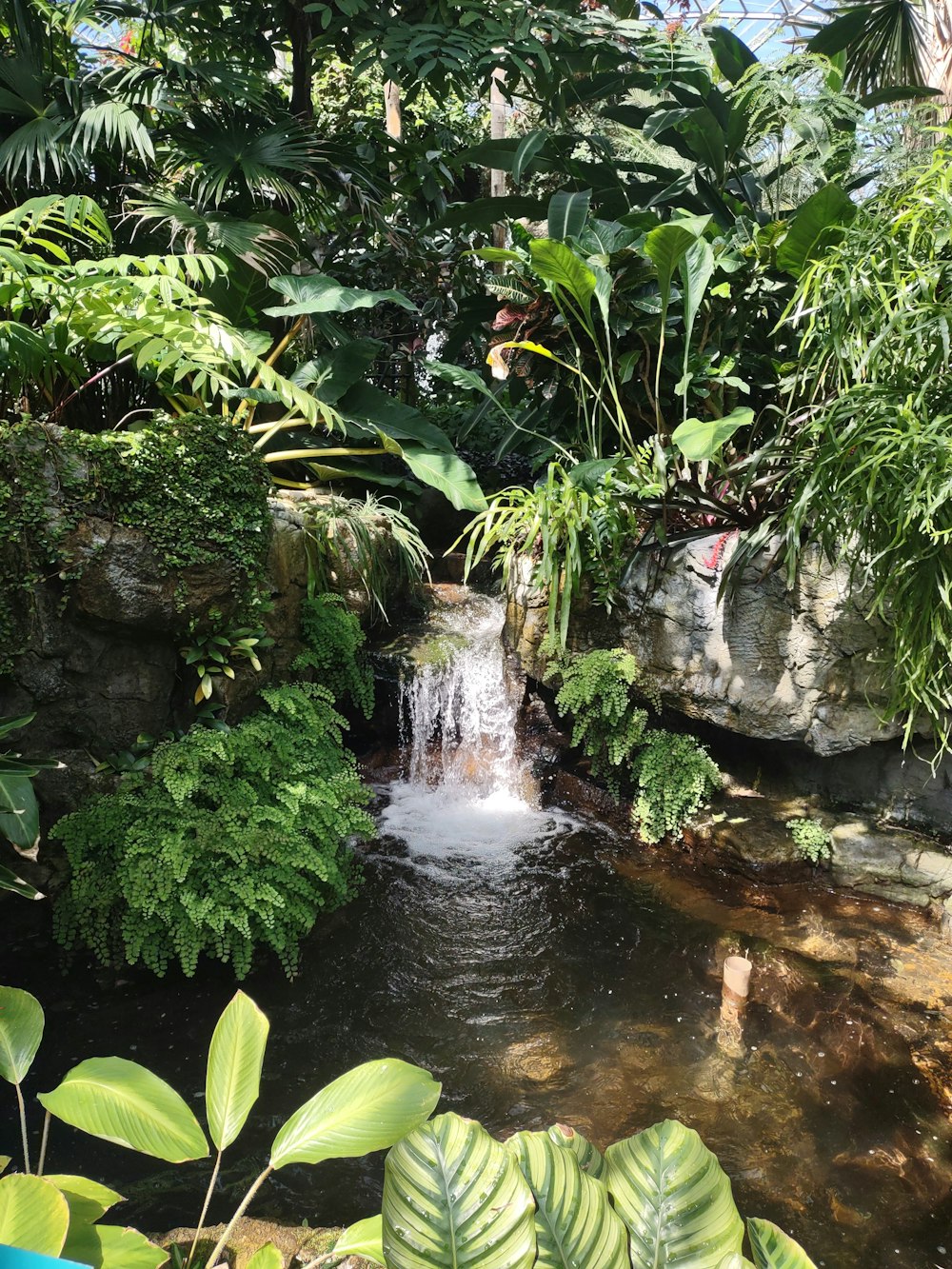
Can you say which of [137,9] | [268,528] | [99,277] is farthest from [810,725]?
[137,9]

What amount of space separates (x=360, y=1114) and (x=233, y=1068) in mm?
215

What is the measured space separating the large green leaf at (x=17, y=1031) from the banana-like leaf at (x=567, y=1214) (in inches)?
32.0

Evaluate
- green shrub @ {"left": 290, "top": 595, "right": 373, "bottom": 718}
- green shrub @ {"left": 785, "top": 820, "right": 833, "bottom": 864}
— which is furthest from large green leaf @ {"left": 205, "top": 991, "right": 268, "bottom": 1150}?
green shrub @ {"left": 785, "top": 820, "right": 833, "bottom": 864}

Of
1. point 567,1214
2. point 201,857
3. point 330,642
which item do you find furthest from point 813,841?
point 567,1214

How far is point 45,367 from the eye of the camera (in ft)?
11.9

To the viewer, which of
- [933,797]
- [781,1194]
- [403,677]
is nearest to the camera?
[781,1194]

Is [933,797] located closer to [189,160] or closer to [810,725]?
[810,725]

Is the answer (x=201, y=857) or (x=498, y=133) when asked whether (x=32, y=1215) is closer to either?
(x=201, y=857)

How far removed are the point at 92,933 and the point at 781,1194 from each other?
2570 mm

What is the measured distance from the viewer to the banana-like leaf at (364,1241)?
3.70 feet

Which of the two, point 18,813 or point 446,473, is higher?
point 446,473

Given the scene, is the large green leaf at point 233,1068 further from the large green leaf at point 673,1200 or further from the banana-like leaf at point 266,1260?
the large green leaf at point 673,1200

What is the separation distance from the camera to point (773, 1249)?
103cm

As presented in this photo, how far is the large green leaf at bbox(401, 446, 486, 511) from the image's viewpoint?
5.12 metres
